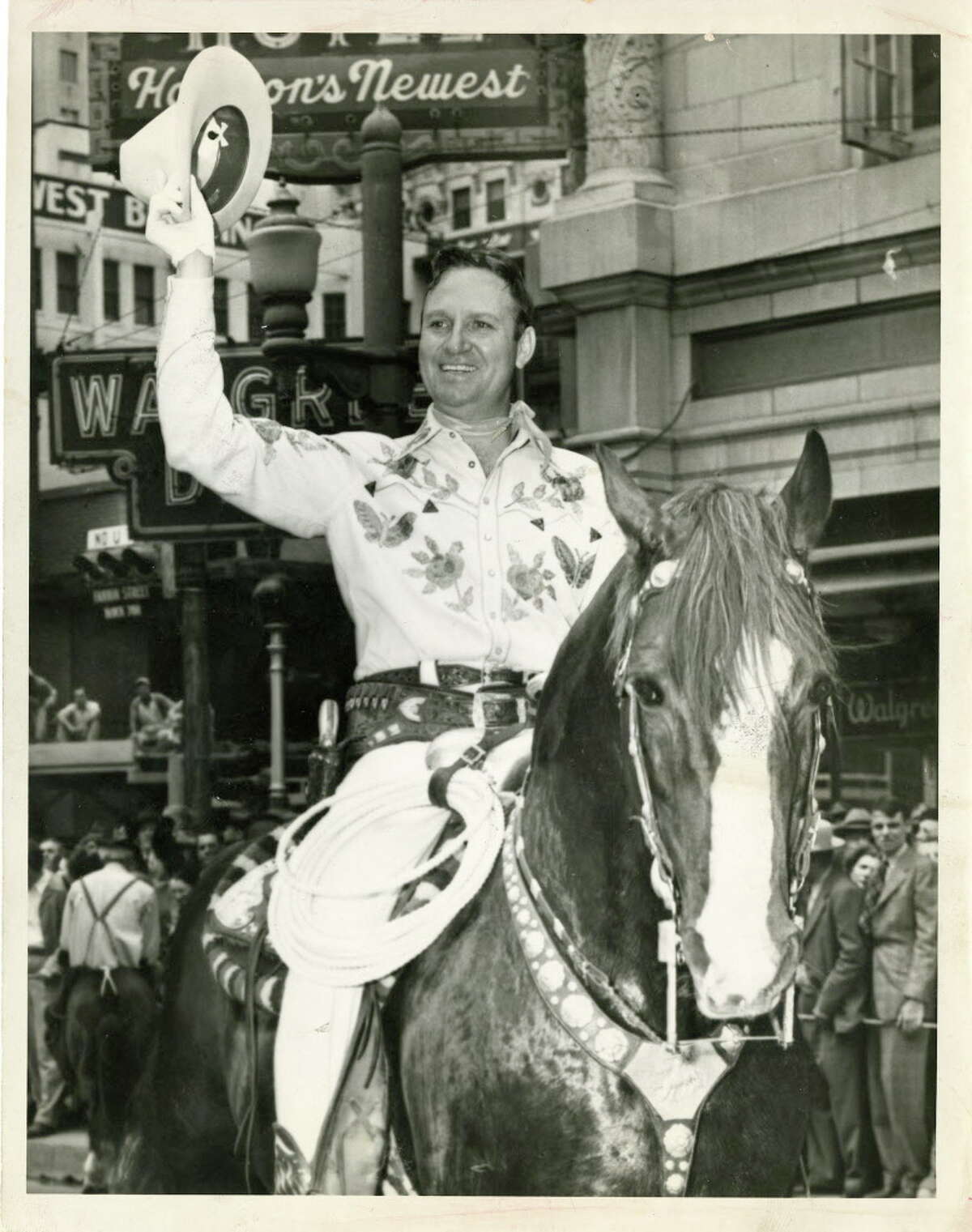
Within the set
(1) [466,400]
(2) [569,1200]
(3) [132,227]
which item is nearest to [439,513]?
(1) [466,400]

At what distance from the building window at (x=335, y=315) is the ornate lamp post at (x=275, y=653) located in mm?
720

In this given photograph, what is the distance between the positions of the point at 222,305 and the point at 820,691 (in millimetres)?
2185

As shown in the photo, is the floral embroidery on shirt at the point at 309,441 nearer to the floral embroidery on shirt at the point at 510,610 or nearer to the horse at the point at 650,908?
the floral embroidery on shirt at the point at 510,610

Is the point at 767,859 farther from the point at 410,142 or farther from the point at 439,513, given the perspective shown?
the point at 410,142

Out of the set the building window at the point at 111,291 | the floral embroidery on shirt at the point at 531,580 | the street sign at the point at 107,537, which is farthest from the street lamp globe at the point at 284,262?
the floral embroidery on shirt at the point at 531,580

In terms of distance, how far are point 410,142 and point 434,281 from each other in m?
0.55

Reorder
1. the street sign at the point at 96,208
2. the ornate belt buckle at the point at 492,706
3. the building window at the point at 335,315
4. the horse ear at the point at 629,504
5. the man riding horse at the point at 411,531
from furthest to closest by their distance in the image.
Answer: the building window at the point at 335,315 < the street sign at the point at 96,208 < the ornate belt buckle at the point at 492,706 < the man riding horse at the point at 411,531 < the horse ear at the point at 629,504

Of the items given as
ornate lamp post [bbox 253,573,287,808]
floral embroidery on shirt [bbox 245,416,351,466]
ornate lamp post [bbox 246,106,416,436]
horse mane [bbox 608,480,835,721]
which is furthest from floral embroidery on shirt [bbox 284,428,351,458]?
horse mane [bbox 608,480,835,721]

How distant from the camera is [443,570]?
177 inches

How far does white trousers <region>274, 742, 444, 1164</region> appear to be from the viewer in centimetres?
409

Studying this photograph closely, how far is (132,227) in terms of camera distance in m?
5.01

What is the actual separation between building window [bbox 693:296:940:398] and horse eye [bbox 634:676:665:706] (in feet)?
4.65

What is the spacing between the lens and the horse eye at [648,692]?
146 inches

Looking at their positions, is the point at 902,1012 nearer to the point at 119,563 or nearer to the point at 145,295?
the point at 119,563
